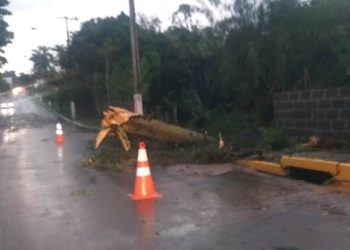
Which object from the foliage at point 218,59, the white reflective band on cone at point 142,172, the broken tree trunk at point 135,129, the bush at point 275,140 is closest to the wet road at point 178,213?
the white reflective band on cone at point 142,172

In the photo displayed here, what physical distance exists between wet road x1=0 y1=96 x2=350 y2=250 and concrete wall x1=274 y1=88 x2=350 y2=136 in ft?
10.1

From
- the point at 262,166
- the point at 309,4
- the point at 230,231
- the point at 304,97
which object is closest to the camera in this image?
the point at 230,231

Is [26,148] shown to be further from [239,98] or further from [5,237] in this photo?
[5,237]

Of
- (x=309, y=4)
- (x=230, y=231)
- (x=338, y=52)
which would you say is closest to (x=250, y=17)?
(x=309, y=4)

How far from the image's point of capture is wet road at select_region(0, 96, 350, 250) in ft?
21.9

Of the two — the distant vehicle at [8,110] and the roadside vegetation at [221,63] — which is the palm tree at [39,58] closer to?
the distant vehicle at [8,110]

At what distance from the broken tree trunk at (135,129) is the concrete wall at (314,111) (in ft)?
7.83

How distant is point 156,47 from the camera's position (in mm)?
33594

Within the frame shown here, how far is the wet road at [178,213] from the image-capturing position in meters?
6.67

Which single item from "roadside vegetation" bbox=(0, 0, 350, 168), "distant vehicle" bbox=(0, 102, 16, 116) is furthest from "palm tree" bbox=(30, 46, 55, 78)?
"roadside vegetation" bbox=(0, 0, 350, 168)

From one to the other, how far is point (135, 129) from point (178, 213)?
7.74 m

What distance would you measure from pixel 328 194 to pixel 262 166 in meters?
3.21

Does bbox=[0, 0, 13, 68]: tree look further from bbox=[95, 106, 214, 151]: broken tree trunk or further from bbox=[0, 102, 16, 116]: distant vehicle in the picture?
bbox=[95, 106, 214, 151]: broken tree trunk

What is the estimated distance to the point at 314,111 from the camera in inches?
593
